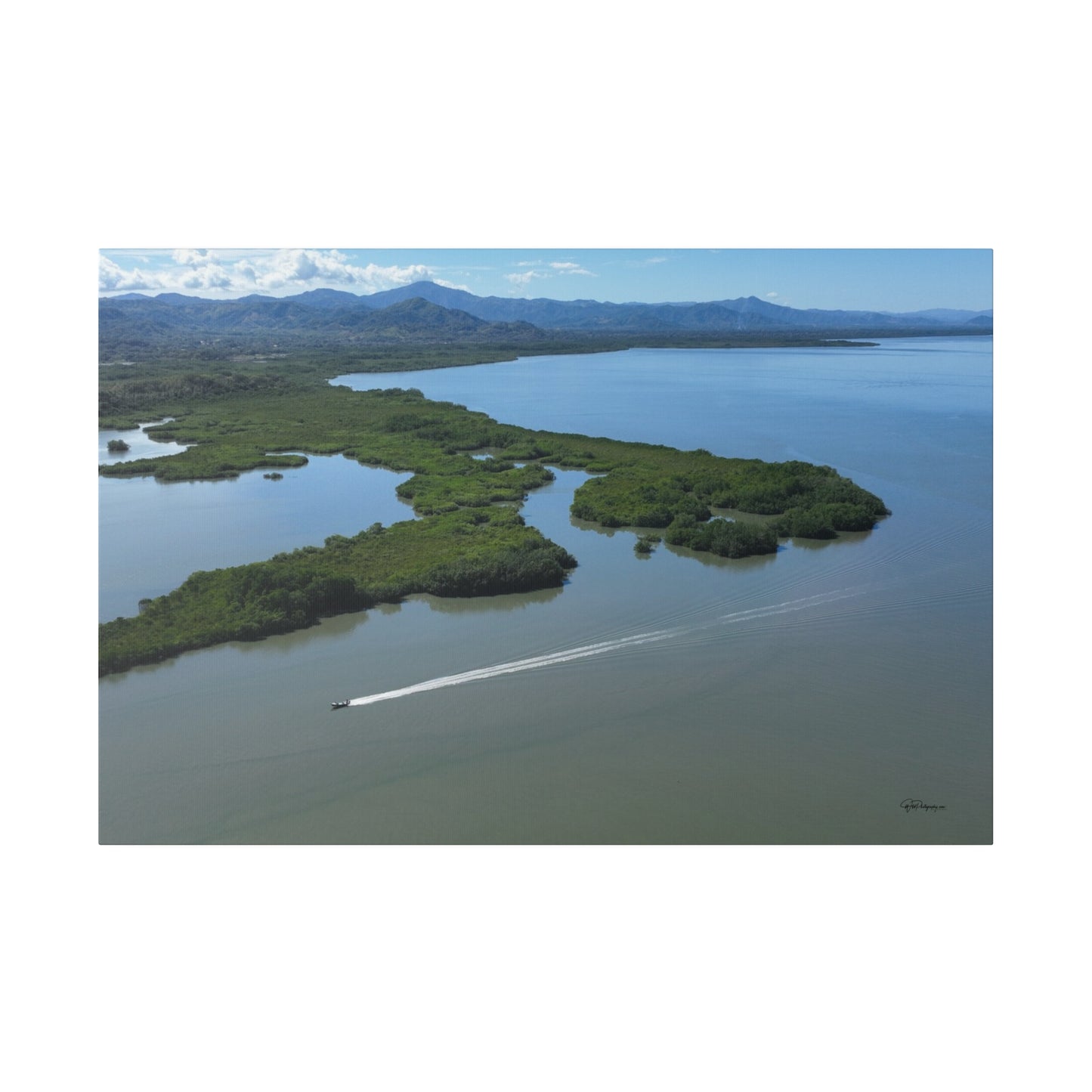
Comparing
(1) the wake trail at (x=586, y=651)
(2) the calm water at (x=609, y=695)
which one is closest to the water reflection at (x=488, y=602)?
(2) the calm water at (x=609, y=695)

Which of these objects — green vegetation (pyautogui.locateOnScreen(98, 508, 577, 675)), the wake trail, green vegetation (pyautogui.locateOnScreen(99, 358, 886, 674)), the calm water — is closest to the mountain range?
green vegetation (pyautogui.locateOnScreen(99, 358, 886, 674))

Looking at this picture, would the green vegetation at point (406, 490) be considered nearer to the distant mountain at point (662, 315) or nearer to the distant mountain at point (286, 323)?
the distant mountain at point (286, 323)

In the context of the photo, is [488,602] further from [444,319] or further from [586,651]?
[444,319]

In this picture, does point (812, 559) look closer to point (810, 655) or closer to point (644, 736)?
point (810, 655)

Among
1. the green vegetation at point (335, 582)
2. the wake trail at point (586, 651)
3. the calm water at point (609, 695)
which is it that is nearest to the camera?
the calm water at point (609, 695)

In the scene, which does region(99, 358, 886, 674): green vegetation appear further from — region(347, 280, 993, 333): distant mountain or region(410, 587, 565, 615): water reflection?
region(347, 280, 993, 333): distant mountain

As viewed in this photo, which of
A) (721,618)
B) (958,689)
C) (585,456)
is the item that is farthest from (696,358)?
(958,689)

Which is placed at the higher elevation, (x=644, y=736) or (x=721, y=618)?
(x=721, y=618)
